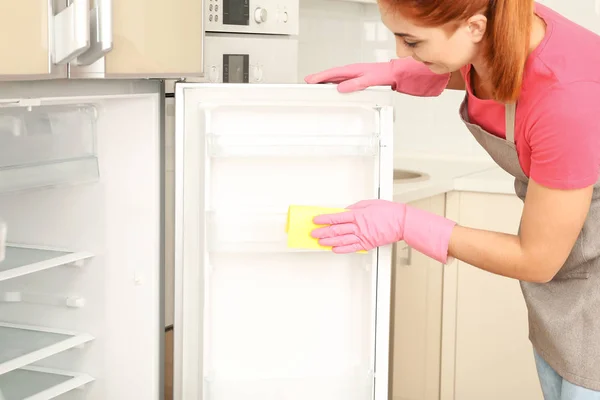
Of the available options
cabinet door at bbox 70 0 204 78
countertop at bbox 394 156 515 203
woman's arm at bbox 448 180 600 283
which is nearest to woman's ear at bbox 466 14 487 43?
woman's arm at bbox 448 180 600 283

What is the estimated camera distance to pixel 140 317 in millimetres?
1567

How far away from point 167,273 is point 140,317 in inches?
11.2

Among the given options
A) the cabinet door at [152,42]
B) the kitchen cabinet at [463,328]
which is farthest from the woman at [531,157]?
the kitchen cabinet at [463,328]

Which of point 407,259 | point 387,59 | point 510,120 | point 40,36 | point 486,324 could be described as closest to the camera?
point 40,36

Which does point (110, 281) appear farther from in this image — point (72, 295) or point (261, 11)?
point (261, 11)

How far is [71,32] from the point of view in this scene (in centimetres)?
119

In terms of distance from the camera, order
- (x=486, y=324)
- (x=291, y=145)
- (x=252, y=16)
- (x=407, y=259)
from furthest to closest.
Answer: (x=486, y=324) → (x=407, y=259) → (x=252, y=16) → (x=291, y=145)

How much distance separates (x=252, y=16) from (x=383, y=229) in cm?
93

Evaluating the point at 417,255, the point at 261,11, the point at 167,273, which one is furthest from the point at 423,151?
the point at 167,273

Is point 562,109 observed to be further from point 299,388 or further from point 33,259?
point 33,259

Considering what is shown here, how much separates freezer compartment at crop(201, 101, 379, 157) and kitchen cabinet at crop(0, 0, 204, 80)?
0.11m

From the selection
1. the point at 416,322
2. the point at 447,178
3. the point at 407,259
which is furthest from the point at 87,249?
the point at 447,178

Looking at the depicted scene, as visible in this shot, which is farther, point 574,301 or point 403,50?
point 574,301

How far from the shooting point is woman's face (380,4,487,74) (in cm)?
129
